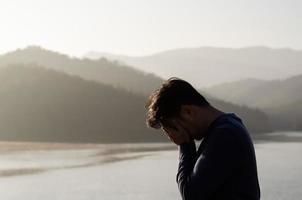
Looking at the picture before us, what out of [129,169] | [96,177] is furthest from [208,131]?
[129,169]

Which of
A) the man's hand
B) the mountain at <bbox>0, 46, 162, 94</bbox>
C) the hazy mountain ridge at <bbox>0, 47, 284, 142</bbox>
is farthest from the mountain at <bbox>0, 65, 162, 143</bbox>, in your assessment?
the man's hand

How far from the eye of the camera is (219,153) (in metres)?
2.87

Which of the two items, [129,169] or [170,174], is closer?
[170,174]

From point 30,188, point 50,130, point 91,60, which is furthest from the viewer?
point 91,60

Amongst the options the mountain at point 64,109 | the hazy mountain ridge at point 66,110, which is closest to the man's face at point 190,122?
the mountain at point 64,109

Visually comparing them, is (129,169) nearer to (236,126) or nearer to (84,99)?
(236,126)

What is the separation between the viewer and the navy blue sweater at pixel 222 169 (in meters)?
2.86

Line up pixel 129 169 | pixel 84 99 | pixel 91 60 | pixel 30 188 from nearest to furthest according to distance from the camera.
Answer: pixel 30 188 < pixel 129 169 < pixel 84 99 < pixel 91 60

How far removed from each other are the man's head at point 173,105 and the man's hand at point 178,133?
13 millimetres

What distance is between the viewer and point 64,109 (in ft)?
288

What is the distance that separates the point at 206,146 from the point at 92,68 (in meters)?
145

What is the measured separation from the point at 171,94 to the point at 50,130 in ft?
242

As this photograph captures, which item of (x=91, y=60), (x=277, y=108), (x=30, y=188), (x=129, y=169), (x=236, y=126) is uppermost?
(x=236, y=126)

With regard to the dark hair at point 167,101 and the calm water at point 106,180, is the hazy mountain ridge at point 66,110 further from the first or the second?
the dark hair at point 167,101
